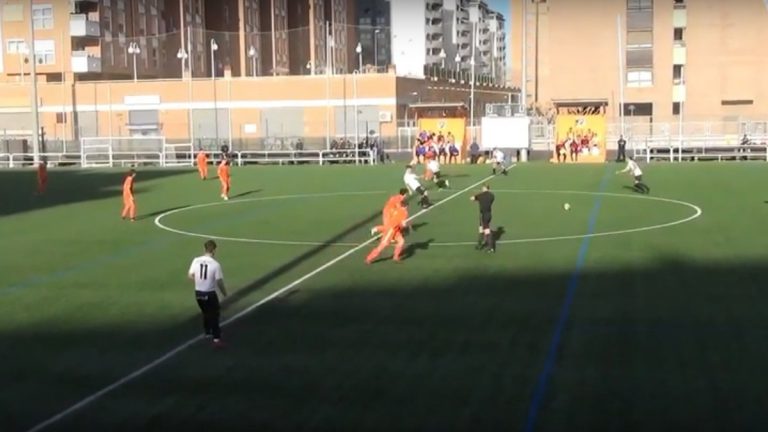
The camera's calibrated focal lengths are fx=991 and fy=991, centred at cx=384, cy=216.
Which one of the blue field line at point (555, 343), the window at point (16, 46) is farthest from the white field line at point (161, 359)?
the window at point (16, 46)

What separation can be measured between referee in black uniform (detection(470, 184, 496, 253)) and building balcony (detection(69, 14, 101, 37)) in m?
67.3

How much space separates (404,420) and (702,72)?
7392 centimetres

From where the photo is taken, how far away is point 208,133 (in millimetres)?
72750

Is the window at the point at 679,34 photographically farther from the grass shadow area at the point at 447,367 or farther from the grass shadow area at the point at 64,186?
the grass shadow area at the point at 447,367

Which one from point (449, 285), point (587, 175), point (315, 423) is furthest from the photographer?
point (587, 175)

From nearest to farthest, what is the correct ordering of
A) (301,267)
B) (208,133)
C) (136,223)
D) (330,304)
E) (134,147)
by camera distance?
1. (330,304)
2. (301,267)
3. (136,223)
4. (134,147)
5. (208,133)

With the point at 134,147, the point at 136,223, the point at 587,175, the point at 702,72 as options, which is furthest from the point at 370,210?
the point at 702,72

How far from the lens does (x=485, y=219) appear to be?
21547 millimetres

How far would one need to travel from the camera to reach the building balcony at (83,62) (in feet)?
265

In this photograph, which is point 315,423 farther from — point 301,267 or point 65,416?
point 301,267

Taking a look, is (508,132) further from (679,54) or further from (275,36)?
(275,36)

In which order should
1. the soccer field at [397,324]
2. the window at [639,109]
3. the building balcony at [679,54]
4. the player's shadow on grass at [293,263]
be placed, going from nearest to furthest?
the soccer field at [397,324]
the player's shadow on grass at [293,263]
the building balcony at [679,54]
the window at [639,109]

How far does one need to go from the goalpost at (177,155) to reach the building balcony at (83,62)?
20.2 m

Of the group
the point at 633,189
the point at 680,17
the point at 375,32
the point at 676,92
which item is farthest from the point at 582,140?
the point at 375,32
